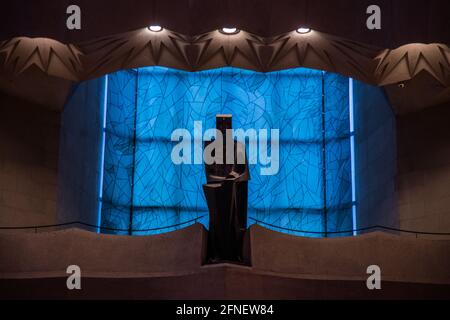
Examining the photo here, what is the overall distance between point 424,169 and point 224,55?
4.65 meters

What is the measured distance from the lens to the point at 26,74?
648 inches

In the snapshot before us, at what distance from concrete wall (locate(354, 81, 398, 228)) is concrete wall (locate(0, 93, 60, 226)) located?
6.72m

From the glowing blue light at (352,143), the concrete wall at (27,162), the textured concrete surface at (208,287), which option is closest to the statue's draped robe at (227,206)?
the textured concrete surface at (208,287)

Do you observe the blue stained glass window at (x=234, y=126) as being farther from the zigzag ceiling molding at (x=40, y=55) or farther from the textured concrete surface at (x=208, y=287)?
the textured concrete surface at (x=208, y=287)

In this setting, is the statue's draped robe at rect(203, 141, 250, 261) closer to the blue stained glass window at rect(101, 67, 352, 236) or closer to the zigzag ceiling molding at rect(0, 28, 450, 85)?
the zigzag ceiling molding at rect(0, 28, 450, 85)

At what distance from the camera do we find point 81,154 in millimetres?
18766

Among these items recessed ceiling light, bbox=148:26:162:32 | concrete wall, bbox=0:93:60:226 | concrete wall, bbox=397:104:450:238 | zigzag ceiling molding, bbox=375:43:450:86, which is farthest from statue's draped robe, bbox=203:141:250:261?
concrete wall, bbox=397:104:450:238

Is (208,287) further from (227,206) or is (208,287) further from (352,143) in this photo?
(352,143)

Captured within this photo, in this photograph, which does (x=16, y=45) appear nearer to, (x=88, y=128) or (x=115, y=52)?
(x=115, y=52)

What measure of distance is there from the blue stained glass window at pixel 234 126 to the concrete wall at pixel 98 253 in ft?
16.0

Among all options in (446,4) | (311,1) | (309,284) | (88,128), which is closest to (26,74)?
(88,128)

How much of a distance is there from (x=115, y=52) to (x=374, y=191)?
6399 mm
